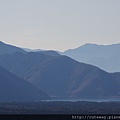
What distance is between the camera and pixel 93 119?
40938mm

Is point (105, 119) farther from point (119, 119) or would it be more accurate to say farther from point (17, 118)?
point (17, 118)

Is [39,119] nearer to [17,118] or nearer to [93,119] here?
[17,118]

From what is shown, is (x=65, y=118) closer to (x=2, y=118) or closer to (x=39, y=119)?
(x=39, y=119)

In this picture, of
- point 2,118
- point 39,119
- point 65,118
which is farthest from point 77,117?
point 2,118

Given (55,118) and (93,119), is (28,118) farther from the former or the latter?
(93,119)

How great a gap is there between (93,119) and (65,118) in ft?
9.25

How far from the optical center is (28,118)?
41.7 metres

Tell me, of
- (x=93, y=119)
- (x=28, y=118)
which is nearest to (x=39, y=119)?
(x=28, y=118)

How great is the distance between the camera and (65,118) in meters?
41.9

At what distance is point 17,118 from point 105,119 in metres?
8.44

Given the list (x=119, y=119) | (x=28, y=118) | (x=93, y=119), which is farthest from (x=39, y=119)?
(x=119, y=119)

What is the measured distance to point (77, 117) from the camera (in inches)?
1644

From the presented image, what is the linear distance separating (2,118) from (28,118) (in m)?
2.50

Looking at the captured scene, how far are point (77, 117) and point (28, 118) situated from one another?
A: 4740 mm
